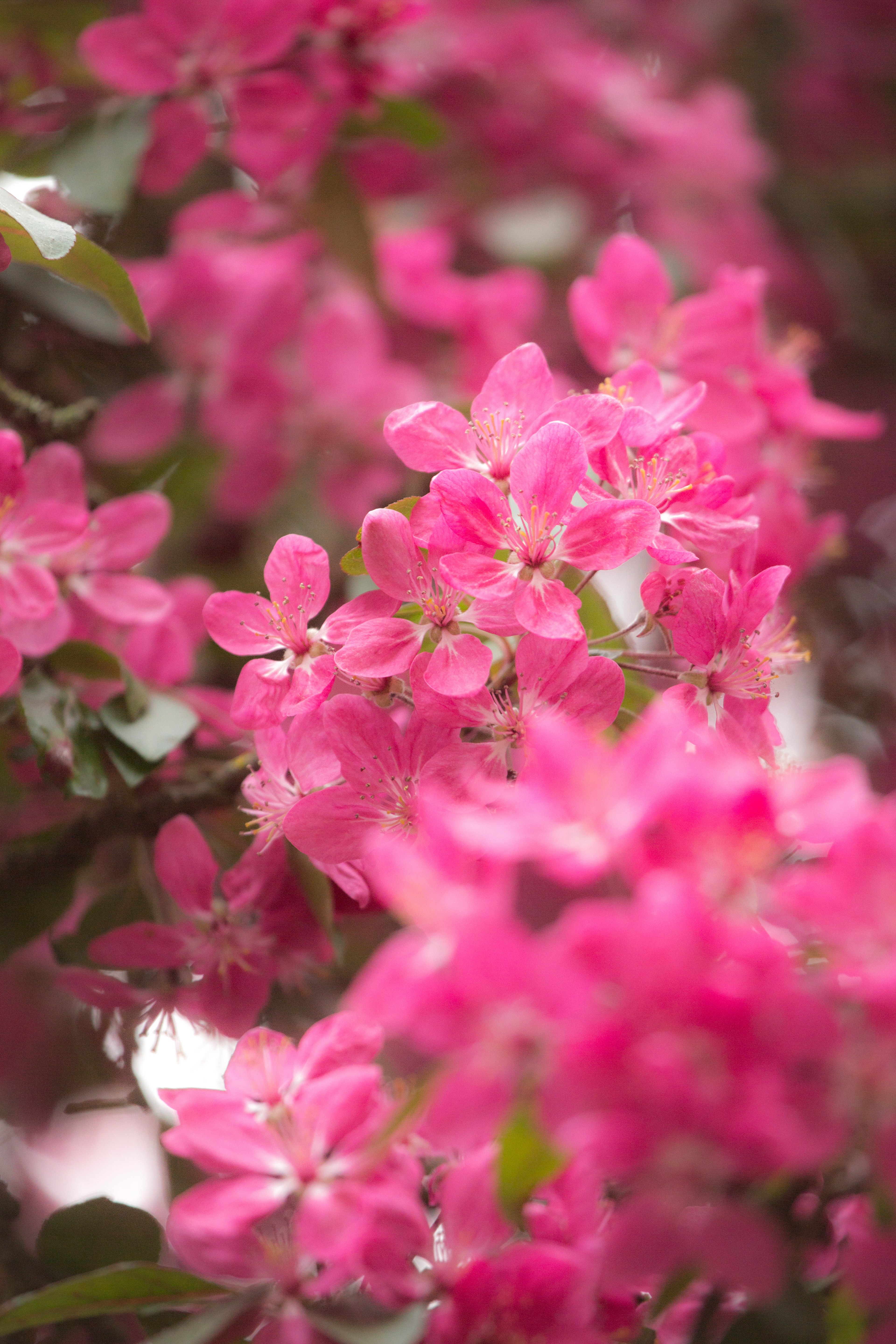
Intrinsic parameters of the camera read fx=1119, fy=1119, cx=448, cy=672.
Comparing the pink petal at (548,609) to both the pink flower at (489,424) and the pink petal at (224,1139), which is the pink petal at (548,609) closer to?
the pink flower at (489,424)

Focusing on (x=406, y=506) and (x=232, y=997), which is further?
(x=232, y=997)

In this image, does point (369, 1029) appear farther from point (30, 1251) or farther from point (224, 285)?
point (224, 285)

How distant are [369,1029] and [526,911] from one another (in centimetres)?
67

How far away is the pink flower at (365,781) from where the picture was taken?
1.90ft

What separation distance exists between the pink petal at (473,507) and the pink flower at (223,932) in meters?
0.25

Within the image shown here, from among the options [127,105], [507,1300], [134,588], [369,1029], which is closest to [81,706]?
[134,588]

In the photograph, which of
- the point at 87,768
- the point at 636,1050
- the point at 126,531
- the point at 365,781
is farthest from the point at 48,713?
the point at 636,1050

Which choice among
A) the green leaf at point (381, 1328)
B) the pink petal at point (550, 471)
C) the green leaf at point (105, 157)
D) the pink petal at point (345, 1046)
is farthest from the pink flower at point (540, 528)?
the green leaf at point (105, 157)

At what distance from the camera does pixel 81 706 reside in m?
0.74

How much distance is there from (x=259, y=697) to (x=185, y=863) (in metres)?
0.15

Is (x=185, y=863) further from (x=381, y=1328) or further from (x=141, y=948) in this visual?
(x=381, y=1328)

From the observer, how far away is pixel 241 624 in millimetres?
647

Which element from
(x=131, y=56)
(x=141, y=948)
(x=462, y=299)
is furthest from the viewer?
(x=462, y=299)

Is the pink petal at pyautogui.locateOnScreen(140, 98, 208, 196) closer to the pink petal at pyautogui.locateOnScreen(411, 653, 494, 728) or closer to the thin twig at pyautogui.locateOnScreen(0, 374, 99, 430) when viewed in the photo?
the thin twig at pyautogui.locateOnScreen(0, 374, 99, 430)
